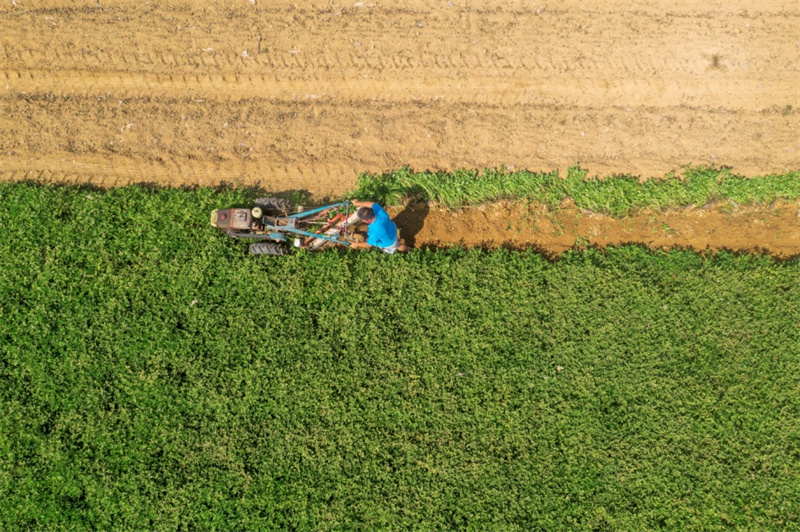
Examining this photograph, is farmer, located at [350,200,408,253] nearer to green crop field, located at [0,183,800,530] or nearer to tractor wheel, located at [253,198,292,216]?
green crop field, located at [0,183,800,530]

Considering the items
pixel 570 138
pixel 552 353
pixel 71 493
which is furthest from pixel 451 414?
pixel 71 493

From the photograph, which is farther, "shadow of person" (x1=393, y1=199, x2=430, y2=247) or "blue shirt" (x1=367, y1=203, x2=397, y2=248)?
"shadow of person" (x1=393, y1=199, x2=430, y2=247)

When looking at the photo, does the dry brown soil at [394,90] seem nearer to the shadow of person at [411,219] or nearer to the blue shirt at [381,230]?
the shadow of person at [411,219]

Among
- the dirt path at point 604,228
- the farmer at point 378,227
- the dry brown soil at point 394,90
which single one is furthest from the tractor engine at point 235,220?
the dirt path at point 604,228

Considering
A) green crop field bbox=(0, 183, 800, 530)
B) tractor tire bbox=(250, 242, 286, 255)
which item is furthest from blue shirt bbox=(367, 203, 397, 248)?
tractor tire bbox=(250, 242, 286, 255)

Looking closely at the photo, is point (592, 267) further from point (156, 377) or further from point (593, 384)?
point (156, 377)

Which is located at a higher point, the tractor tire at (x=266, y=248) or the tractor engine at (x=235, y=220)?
the tractor engine at (x=235, y=220)
